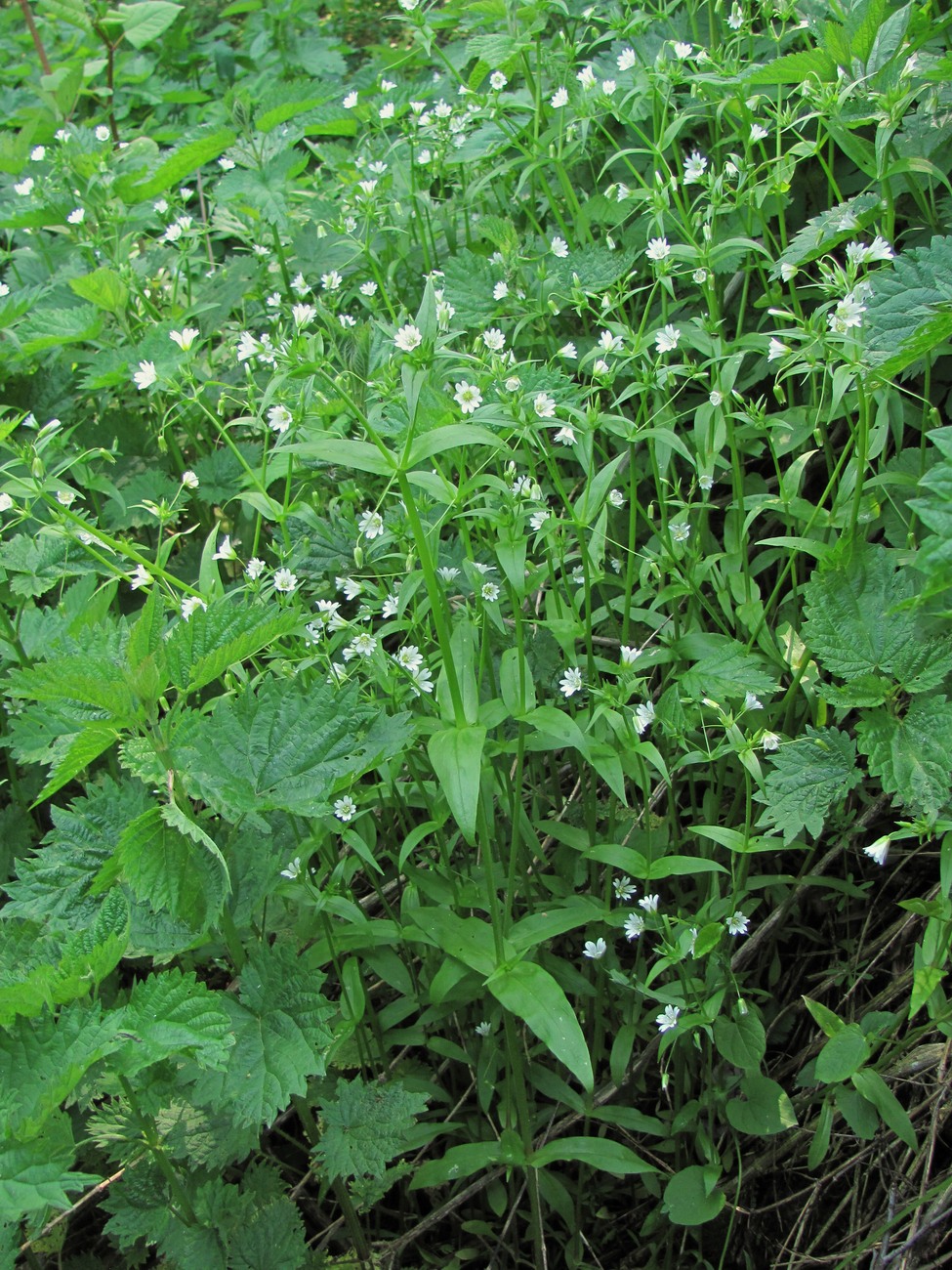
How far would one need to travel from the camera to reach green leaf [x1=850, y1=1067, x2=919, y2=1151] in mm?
1647

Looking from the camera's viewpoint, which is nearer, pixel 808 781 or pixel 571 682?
pixel 808 781

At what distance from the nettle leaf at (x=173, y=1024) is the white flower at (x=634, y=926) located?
691mm

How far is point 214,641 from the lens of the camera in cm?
148

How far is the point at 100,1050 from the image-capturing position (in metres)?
1.31

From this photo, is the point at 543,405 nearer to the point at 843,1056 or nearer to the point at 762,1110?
the point at 843,1056

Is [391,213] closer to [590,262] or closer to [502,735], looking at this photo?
[590,262]

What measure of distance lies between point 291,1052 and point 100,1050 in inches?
10.5

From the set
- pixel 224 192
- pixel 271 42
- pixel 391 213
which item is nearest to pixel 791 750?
pixel 391 213

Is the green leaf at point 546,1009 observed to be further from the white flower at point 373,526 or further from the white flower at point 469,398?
the white flower at point 469,398

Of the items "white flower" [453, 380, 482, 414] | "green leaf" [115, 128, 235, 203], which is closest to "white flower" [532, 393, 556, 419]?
"white flower" [453, 380, 482, 414]

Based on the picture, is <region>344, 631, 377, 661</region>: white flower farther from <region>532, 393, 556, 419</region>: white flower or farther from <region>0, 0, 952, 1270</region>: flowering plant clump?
<region>532, 393, 556, 419</region>: white flower

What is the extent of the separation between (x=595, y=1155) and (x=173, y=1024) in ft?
2.70

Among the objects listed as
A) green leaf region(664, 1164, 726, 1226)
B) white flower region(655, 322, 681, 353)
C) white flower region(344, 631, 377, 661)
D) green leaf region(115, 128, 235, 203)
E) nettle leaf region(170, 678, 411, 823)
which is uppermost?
green leaf region(115, 128, 235, 203)

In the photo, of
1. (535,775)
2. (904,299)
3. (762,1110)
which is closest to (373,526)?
(535,775)
